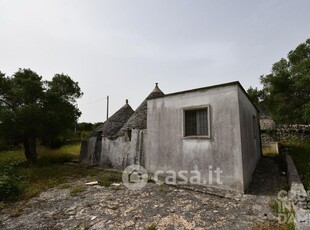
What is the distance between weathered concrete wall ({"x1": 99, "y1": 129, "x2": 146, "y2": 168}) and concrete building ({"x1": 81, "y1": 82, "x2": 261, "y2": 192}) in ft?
0.38

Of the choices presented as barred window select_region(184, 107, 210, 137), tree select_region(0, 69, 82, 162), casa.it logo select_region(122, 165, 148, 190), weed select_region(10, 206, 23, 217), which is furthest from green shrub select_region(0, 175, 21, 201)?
barred window select_region(184, 107, 210, 137)

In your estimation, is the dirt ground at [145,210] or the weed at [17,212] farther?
the weed at [17,212]

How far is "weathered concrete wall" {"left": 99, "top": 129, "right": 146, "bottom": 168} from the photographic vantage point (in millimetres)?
10195

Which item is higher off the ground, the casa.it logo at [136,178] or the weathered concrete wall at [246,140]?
the weathered concrete wall at [246,140]

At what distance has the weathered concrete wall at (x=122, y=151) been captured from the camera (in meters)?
10.2

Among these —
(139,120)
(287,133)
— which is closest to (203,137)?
(139,120)

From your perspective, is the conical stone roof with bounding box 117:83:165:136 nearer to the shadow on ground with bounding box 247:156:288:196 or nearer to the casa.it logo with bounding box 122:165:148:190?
the casa.it logo with bounding box 122:165:148:190

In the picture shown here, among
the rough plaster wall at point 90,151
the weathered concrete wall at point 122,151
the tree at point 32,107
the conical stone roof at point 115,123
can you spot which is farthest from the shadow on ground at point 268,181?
the tree at point 32,107

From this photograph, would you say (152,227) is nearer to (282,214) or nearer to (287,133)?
(282,214)

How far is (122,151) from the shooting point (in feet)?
37.3

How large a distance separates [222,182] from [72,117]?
36.1 ft

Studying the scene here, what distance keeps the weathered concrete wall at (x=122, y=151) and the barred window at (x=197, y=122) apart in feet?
9.95

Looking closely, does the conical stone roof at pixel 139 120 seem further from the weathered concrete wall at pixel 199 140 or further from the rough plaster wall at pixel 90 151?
the rough plaster wall at pixel 90 151

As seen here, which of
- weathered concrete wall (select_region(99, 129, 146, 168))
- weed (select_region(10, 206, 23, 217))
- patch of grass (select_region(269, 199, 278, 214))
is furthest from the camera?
weathered concrete wall (select_region(99, 129, 146, 168))
